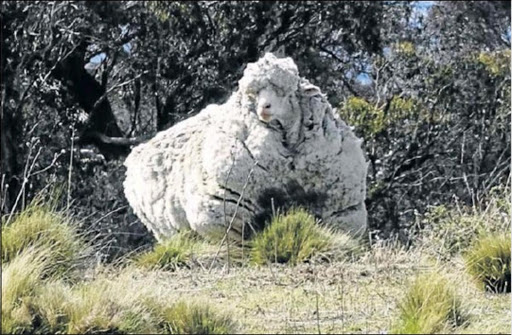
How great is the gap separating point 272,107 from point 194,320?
3.61 m

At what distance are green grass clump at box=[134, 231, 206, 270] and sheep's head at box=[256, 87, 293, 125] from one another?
1010 mm

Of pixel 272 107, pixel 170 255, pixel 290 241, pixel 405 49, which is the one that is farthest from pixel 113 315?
pixel 405 49

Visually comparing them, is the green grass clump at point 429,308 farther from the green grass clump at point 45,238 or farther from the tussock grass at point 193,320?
the green grass clump at point 45,238

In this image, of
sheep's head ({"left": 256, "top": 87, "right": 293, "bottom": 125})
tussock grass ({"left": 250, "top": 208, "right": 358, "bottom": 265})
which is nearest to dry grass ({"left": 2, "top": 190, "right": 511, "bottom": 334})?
tussock grass ({"left": 250, "top": 208, "right": 358, "bottom": 265})

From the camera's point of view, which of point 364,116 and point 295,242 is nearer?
point 295,242

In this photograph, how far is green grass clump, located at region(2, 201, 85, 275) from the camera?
20.2 ft

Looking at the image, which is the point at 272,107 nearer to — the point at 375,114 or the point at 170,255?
the point at 170,255

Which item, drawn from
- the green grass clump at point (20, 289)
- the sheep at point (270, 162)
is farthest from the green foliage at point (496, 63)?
the green grass clump at point (20, 289)

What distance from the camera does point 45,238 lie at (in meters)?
6.32

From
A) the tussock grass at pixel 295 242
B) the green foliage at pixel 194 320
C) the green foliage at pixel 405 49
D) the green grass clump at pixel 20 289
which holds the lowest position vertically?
the tussock grass at pixel 295 242

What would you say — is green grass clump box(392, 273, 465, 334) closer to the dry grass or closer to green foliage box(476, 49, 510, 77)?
the dry grass

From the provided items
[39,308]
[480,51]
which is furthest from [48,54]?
[39,308]

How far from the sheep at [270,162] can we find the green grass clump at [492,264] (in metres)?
1.94

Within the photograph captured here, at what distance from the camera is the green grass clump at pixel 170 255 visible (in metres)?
7.12
